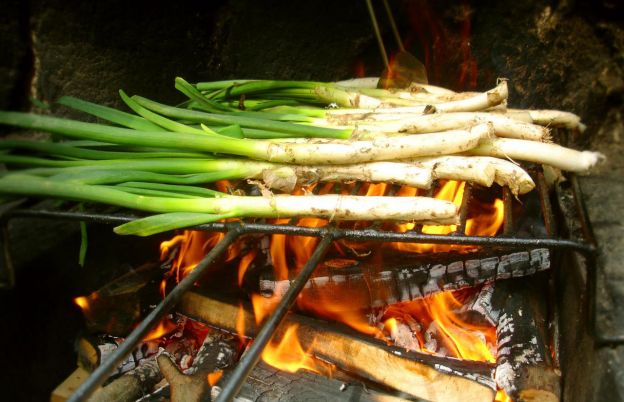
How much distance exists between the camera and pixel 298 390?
4.81ft

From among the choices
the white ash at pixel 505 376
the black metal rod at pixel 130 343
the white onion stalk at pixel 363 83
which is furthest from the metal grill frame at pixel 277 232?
the white onion stalk at pixel 363 83

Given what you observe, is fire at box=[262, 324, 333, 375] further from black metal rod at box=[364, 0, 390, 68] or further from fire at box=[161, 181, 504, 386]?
black metal rod at box=[364, 0, 390, 68]

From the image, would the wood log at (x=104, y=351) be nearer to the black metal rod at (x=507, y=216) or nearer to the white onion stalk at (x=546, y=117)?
the black metal rod at (x=507, y=216)

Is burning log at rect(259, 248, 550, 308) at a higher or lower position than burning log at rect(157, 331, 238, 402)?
higher

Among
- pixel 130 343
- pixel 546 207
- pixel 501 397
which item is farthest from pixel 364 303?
pixel 130 343

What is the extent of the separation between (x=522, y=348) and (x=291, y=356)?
2.27 ft

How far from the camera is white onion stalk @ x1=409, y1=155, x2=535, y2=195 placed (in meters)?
1.55

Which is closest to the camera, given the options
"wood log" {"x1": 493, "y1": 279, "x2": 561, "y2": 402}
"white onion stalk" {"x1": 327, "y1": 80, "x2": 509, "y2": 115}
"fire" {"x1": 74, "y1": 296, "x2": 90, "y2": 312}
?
"wood log" {"x1": 493, "y1": 279, "x2": 561, "y2": 402}

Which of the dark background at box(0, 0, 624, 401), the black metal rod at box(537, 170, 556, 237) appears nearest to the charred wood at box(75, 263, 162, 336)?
the dark background at box(0, 0, 624, 401)

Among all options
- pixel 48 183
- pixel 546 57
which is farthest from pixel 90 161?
pixel 546 57

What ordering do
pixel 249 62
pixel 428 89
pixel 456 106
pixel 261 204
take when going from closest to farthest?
pixel 261 204, pixel 456 106, pixel 428 89, pixel 249 62

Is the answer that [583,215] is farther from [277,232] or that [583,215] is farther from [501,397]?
[277,232]

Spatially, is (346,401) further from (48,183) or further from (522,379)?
(48,183)

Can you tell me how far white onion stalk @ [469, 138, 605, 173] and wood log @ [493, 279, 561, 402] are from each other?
415 millimetres
